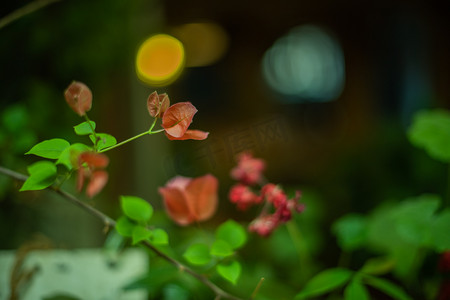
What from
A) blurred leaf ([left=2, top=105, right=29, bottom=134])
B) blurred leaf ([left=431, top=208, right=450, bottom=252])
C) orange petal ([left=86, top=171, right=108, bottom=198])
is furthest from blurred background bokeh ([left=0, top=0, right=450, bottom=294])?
blurred leaf ([left=431, top=208, right=450, bottom=252])

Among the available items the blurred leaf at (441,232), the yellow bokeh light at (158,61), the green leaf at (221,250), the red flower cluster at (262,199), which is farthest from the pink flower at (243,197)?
the yellow bokeh light at (158,61)

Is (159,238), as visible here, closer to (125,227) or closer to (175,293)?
(125,227)

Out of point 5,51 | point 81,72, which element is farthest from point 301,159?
point 5,51

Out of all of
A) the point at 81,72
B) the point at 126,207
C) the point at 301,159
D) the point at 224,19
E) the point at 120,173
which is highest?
the point at 224,19

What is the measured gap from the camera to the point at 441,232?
Answer: 0.45 m

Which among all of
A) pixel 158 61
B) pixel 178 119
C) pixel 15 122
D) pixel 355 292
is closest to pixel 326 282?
pixel 355 292

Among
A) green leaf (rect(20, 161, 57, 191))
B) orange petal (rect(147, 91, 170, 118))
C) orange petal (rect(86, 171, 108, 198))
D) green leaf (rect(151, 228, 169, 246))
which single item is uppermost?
orange petal (rect(147, 91, 170, 118))

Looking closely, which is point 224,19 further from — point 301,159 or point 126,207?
point 126,207

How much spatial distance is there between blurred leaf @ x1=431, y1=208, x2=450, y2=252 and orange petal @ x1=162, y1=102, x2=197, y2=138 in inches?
12.2

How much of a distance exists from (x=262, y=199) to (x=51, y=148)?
0.74ft

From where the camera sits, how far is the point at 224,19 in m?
2.72

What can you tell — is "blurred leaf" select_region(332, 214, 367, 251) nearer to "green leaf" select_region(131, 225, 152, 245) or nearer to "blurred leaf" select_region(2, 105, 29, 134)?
"green leaf" select_region(131, 225, 152, 245)

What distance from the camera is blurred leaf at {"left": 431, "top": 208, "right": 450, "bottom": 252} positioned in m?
0.43

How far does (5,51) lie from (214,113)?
57.2 inches
